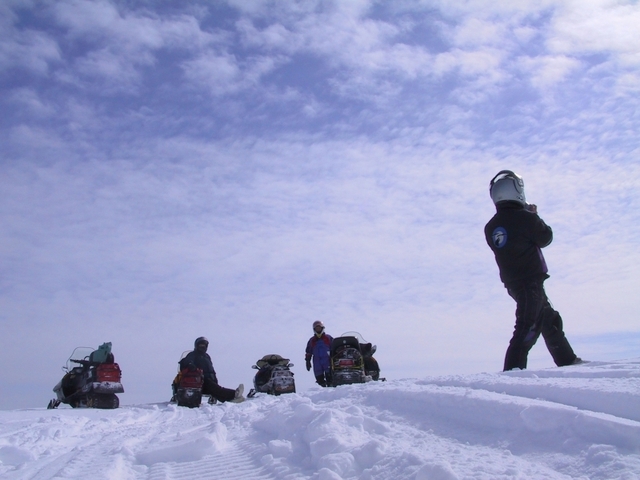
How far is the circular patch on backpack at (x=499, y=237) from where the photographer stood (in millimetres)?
6902

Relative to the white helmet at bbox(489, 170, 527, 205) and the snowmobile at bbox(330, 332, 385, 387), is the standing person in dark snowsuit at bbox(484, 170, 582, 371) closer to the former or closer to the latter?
the white helmet at bbox(489, 170, 527, 205)

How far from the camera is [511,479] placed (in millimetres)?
2379

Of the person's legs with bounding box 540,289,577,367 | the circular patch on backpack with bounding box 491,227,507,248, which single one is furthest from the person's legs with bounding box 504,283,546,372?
the circular patch on backpack with bounding box 491,227,507,248

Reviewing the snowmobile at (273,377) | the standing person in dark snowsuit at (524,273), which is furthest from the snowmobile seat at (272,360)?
the standing person in dark snowsuit at (524,273)

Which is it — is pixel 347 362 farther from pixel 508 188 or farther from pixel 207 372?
pixel 508 188

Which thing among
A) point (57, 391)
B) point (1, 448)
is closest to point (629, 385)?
point (1, 448)

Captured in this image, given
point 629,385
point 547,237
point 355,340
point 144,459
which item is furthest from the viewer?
point 355,340

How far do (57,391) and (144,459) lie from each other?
919 cm

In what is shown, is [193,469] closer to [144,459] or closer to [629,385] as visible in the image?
[144,459]

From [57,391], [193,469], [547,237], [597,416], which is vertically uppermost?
[547,237]

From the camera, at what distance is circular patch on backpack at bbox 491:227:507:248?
6.90 meters

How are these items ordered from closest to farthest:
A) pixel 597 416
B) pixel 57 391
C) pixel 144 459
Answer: pixel 597 416
pixel 144 459
pixel 57 391

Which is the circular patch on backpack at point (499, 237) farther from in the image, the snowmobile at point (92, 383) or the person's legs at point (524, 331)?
the snowmobile at point (92, 383)

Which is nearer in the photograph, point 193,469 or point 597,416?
point 597,416
